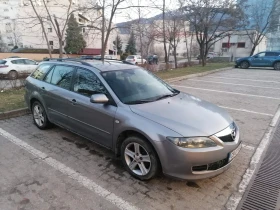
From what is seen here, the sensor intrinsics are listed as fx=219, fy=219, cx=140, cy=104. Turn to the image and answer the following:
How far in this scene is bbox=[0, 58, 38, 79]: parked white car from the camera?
47.1 ft

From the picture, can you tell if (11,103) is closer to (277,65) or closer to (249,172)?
(249,172)

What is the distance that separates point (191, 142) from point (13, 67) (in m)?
15.4

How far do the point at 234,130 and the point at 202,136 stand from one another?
29.1 inches

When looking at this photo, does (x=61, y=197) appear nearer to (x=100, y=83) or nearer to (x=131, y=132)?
(x=131, y=132)

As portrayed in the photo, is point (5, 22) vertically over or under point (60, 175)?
over

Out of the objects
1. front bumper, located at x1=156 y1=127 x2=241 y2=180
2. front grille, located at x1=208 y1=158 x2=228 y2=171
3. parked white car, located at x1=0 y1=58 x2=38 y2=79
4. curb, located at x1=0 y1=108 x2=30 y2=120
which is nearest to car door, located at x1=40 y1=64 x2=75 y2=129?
curb, located at x1=0 y1=108 x2=30 y2=120

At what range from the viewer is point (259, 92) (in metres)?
9.08

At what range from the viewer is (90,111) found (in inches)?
134

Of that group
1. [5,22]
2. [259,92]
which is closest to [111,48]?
[5,22]

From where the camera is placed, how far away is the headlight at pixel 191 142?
8.36 ft

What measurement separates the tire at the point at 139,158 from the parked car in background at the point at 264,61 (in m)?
19.9

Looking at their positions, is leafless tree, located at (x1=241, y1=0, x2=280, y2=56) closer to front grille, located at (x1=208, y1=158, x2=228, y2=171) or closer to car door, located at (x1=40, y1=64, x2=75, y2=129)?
car door, located at (x1=40, y1=64, x2=75, y2=129)

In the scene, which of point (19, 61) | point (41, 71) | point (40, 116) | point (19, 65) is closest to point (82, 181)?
point (40, 116)

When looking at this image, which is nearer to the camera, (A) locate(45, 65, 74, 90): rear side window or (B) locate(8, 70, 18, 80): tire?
(A) locate(45, 65, 74, 90): rear side window
